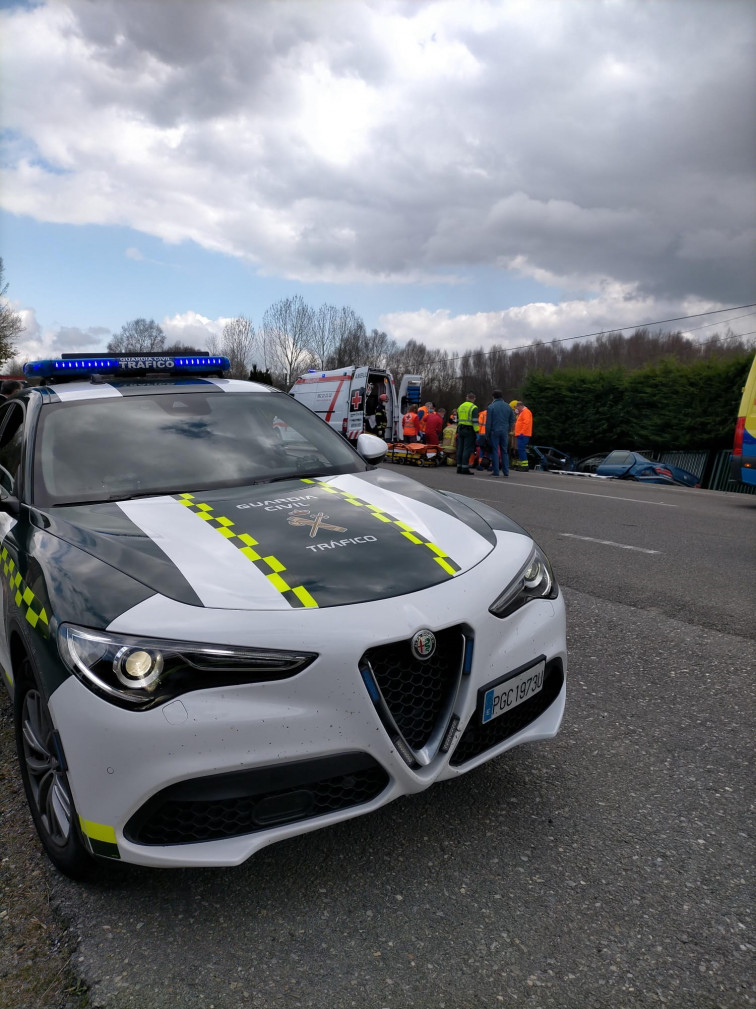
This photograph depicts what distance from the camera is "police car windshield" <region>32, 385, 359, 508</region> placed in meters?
3.11

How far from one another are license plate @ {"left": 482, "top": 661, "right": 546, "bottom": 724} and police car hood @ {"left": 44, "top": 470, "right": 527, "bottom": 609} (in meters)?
0.35

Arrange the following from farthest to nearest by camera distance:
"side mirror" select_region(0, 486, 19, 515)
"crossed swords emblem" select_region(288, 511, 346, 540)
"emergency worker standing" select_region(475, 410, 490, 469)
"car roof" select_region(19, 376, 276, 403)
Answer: "emergency worker standing" select_region(475, 410, 490, 469), "car roof" select_region(19, 376, 276, 403), "side mirror" select_region(0, 486, 19, 515), "crossed swords emblem" select_region(288, 511, 346, 540)

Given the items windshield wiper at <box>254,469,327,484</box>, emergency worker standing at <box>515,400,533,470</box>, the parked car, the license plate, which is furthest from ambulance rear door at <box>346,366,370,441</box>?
the license plate

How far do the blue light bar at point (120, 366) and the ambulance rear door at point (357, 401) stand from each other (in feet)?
54.8

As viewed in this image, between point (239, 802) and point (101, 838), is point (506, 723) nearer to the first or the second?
point (239, 802)

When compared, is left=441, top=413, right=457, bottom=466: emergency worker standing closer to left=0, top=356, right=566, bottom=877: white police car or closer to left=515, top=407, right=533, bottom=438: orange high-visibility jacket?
left=515, top=407, right=533, bottom=438: orange high-visibility jacket

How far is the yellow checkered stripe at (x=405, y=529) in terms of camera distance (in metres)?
2.52

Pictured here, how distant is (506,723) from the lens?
2.50m

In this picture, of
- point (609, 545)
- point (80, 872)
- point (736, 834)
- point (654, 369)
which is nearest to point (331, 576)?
point (80, 872)

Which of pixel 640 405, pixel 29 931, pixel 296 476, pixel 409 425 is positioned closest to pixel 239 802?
pixel 29 931

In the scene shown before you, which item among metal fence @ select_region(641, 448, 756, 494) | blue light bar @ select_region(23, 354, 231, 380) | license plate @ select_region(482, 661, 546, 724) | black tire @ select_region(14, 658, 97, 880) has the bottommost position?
metal fence @ select_region(641, 448, 756, 494)

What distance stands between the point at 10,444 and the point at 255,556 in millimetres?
1908

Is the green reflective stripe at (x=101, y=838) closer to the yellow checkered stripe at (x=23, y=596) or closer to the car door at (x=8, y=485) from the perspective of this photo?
the yellow checkered stripe at (x=23, y=596)

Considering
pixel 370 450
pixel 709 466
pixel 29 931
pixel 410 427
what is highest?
pixel 370 450
